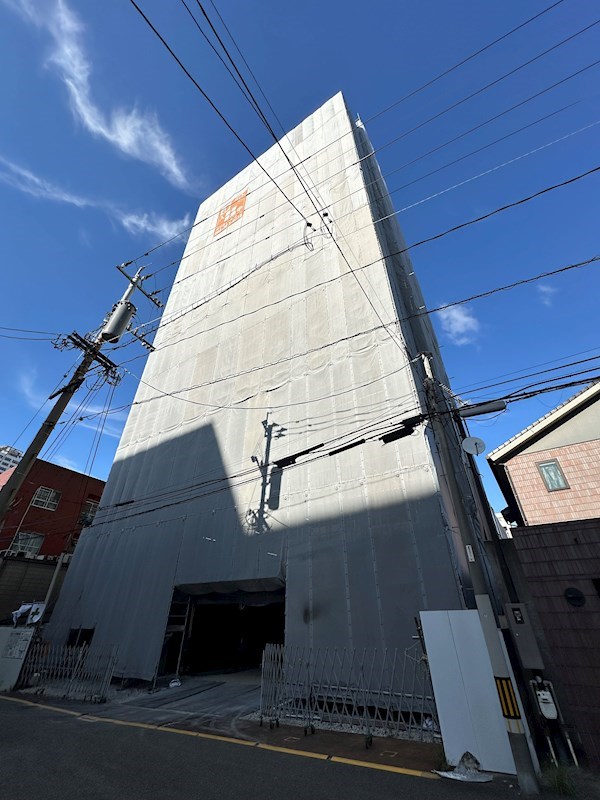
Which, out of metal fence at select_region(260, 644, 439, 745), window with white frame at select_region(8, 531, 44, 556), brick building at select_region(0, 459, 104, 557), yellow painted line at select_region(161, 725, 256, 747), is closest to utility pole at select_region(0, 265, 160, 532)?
yellow painted line at select_region(161, 725, 256, 747)

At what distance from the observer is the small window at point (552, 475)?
45.0ft

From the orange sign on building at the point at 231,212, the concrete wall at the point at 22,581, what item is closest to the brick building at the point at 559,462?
the orange sign on building at the point at 231,212

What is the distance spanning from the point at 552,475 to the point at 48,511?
3131 centimetres

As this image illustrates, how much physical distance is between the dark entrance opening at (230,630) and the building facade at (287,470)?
0.07 metres

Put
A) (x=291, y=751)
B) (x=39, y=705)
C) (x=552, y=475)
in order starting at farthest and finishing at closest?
(x=552, y=475)
(x=39, y=705)
(x=291, y=751)

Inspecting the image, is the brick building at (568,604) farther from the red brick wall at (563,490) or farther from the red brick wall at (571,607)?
the red brick wall at (563,490)

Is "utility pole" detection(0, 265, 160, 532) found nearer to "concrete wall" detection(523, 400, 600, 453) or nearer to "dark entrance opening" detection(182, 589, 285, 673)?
"dark entrance opening" detection(182, 589, 285, 673)

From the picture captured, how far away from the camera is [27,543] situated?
77.2ft

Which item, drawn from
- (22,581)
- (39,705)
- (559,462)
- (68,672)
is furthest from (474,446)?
(22,581)

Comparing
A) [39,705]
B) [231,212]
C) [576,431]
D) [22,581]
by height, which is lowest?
[39,705]

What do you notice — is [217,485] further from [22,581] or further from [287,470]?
[22,581]

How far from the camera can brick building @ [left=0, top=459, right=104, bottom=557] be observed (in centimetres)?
2314

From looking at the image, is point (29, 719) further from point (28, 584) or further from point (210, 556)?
point (28, 584)

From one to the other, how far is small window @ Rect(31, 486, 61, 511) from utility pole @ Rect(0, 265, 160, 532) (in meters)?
16.9
